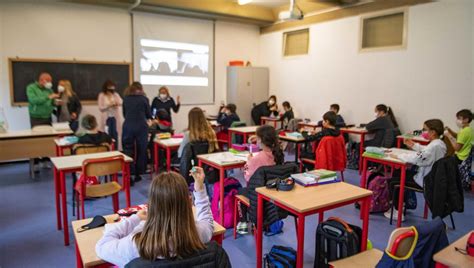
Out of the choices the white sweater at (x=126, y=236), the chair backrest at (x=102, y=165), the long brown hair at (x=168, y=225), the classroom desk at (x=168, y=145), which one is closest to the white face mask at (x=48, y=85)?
the classroom desk at (x=168, y=145)

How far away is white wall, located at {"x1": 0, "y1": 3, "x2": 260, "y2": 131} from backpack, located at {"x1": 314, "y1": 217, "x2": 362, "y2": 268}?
611 centimetres

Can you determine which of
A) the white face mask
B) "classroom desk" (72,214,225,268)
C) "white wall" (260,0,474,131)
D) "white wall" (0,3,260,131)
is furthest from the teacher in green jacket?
"white wall" (260,0,474,131)

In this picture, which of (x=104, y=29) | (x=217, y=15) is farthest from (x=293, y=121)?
(x=104, y=29)

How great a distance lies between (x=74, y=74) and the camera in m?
7.04

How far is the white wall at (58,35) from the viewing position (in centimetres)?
636

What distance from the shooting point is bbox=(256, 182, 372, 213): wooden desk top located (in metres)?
2.39

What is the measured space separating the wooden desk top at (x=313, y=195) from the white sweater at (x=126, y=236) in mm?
747

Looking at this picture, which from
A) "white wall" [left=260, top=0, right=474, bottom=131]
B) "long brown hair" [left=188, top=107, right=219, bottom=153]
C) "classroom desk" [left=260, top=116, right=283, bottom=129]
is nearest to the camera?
"long brown hair" [left=188, top=107, right=219, bottom=153]

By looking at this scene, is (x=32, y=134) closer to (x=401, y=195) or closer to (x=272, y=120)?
(x=401, y=195)

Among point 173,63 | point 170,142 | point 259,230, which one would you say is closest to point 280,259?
point 259,230

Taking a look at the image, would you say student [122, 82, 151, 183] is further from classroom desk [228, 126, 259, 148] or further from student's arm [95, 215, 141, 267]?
student's arm [95, 215, 141, 267]

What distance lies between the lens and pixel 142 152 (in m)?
5.30

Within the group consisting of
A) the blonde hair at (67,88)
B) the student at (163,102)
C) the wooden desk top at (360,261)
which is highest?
the blonde hair at (67,88)

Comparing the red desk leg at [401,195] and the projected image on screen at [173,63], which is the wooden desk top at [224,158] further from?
the projected image on screen at [173,63]
